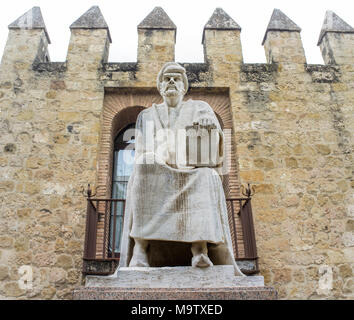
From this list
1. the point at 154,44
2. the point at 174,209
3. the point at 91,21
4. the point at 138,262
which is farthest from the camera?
the point at 91,21

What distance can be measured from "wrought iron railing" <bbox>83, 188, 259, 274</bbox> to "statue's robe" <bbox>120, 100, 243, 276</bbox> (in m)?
2.09

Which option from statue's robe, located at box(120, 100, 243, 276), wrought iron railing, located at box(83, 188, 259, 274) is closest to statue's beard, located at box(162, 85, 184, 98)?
statue's robe, located at box(120, 100, 243, 276)

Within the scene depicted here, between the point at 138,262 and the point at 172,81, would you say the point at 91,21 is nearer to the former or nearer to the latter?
the point at 172,81

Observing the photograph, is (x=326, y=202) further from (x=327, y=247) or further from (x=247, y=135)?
(x=247, y=135)

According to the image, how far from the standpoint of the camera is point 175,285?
237 cm

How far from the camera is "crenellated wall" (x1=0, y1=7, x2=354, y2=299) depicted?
5340mm

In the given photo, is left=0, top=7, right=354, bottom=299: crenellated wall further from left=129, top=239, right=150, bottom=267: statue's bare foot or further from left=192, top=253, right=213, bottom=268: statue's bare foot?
left=192, top=253, right=213, bottom=268: statue's bare foot

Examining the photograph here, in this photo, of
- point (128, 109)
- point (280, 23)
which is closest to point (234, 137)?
point (128, 109)

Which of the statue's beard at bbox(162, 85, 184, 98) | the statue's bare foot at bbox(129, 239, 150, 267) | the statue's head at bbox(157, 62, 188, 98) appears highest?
the statue's head at bbox(157, 62, 188, 98)

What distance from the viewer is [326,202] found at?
5.79 meters

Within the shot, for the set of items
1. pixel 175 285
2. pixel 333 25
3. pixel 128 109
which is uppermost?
pixel 333 25

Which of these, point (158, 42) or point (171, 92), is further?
point (158, 42)

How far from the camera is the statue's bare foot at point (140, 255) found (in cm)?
260

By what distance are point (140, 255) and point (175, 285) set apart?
0.41 m
